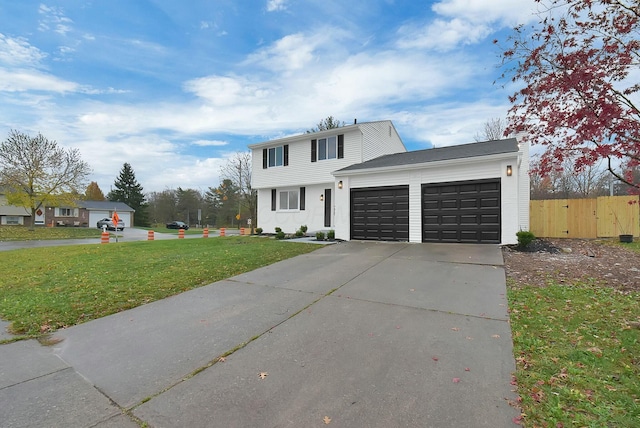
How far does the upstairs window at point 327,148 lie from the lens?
1509 centimetres

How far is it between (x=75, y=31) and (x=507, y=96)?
1255 centimetres

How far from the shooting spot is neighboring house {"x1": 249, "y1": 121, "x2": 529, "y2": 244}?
9.70 metres

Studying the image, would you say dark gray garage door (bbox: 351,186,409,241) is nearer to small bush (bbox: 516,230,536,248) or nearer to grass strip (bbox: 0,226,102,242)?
small bush (bbox: 516,230,536,248)

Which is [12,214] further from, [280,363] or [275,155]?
[280,363]

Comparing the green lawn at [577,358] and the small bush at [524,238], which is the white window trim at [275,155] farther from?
the green lawn at [577,358]

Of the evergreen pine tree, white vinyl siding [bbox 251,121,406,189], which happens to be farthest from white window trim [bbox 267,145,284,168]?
the evergreen pine tree

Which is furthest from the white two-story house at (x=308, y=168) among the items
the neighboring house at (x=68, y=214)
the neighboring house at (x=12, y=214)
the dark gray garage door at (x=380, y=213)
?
the neighboring house at (x=12, y=214)

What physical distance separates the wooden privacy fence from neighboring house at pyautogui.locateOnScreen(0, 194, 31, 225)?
50348 mm

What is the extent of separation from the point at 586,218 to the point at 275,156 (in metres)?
14.9

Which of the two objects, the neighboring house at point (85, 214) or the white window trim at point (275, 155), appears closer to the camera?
the white window trim at point (275, 155)

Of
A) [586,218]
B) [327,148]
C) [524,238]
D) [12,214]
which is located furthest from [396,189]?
[12,214]

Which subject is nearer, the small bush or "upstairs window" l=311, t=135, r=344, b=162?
the small bush

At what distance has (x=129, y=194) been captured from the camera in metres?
50.4

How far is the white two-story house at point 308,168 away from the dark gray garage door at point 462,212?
4.79 m
